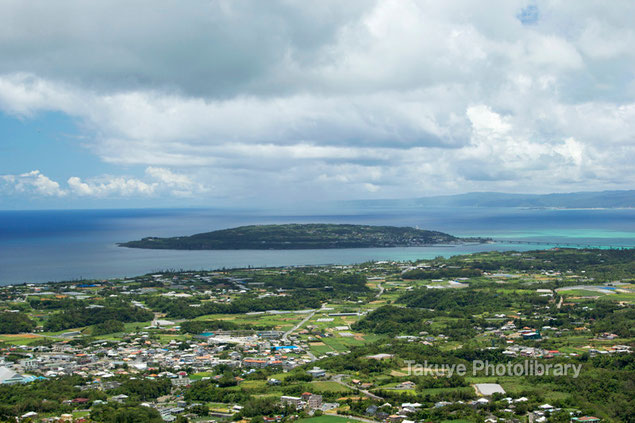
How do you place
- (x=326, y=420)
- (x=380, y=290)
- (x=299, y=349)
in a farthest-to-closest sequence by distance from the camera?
(x=380, y=290) < (x=299, y=349) < (x=326, y=420)

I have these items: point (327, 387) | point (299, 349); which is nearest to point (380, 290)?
point (299, 349)

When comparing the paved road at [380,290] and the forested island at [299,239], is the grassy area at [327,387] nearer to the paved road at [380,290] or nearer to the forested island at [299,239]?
the paved road at [380,290]

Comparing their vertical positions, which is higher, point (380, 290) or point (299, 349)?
point (380, 290)

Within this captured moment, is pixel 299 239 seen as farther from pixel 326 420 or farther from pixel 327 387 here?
pixel 326 420

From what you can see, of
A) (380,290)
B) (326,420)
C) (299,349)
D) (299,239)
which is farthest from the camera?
(299,239)

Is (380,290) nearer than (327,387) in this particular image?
No

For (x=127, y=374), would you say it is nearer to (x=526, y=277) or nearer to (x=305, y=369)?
(x=305, y=369)

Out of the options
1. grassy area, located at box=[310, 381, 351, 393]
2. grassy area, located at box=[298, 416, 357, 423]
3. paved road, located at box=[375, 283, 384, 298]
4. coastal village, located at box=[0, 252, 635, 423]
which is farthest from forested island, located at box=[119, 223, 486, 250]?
grassy area, located at box=[298, 416, 357, 423]

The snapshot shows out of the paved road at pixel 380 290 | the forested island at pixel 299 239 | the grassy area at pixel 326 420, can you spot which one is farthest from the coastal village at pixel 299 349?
the forested island at pixel 299 239
